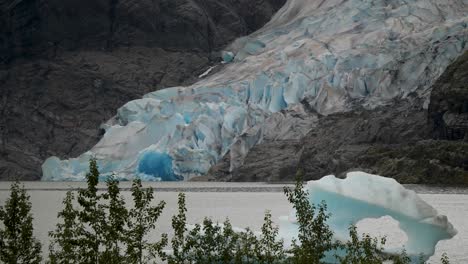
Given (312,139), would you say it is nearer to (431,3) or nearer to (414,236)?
(431,3)

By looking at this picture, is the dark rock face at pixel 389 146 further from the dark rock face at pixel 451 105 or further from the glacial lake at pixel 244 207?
the glacial lake at pixel 244 207

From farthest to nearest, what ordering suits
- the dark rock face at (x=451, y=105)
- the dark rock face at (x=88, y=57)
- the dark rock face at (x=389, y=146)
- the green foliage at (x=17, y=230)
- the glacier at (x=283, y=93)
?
the dark rock face at (x=88, y=57), the glacier at (x=283, y=93), the dark rock face at (x=451, y=105), the dark rock face at (x=389, y=146), the green foliage at (x=17, y=230)

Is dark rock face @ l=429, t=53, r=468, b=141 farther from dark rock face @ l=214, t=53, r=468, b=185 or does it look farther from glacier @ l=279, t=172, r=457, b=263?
glacier @ l=279, t=172, r=457, b=263

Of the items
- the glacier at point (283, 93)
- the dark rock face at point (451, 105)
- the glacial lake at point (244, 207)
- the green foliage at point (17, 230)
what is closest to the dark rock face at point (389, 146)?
the dark rock face at point (451, 105)

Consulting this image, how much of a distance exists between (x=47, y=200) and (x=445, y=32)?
3682 centimetres

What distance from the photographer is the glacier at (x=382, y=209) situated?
22250 millimetres

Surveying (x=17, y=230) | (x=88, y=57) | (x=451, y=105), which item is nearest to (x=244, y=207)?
(x=451, y=105)

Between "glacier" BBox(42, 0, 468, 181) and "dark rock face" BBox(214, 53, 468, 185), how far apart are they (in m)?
1.77

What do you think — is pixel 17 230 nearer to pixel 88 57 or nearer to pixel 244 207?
pixel 244 207

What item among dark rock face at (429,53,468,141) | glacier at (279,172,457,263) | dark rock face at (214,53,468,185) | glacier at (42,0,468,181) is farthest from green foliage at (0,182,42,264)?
glacier at (42,0,468,181)

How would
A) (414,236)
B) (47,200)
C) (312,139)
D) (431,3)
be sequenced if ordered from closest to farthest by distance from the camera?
(414,236), (47,200), (312,139), (431,3)

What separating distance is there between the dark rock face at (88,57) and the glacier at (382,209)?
8014 cm

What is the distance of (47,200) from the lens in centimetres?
5538

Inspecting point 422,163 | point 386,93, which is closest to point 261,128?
point 386,93
